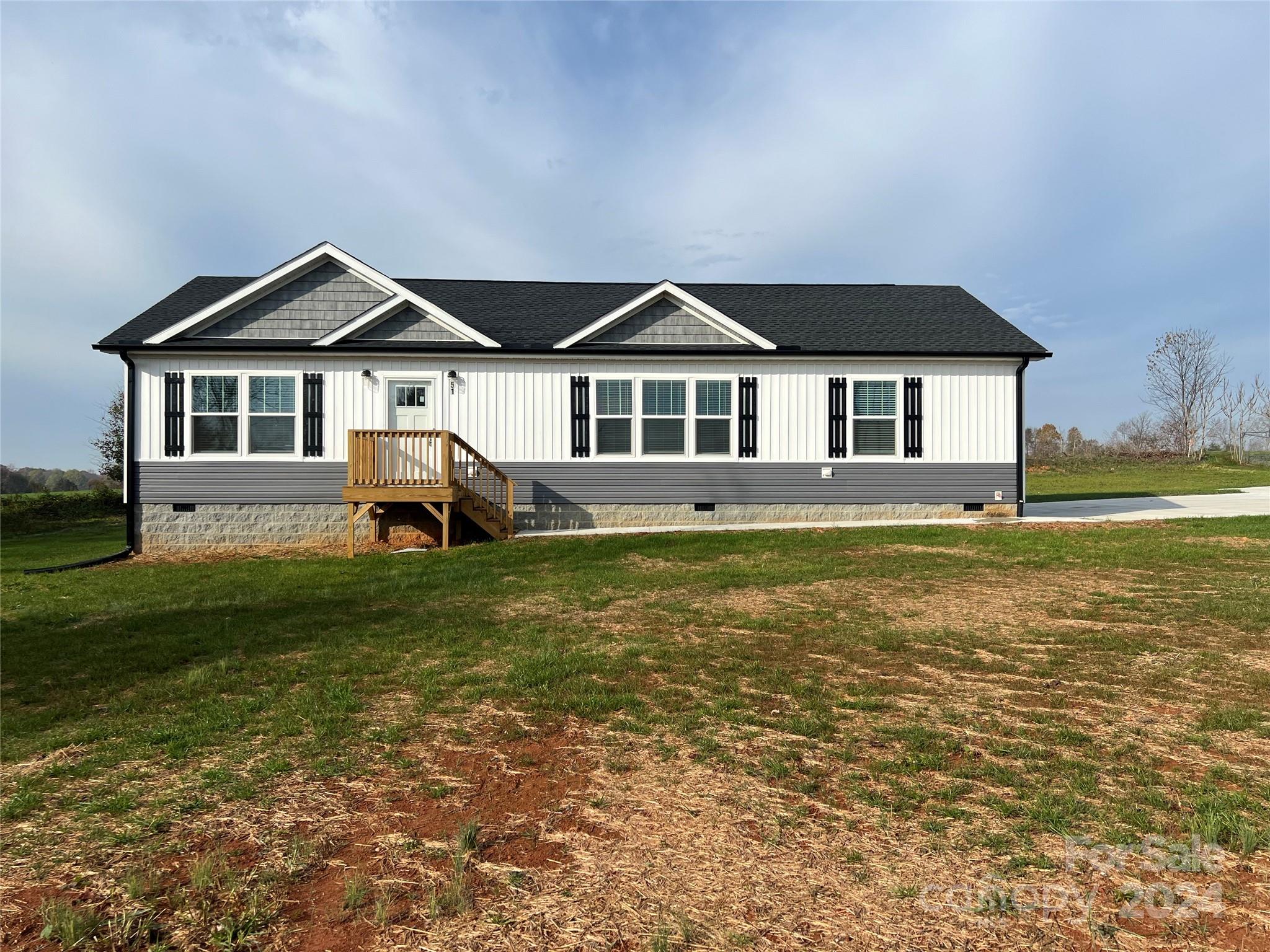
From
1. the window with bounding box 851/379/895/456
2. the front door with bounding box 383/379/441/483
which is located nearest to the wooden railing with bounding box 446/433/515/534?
the front door with bounding box 383/379/441/483

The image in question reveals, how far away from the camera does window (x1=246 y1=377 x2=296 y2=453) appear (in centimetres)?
1427

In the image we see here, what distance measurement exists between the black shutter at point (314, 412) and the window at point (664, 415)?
6.85 metres

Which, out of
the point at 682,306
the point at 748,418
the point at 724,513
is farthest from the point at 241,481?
the point at 748,418

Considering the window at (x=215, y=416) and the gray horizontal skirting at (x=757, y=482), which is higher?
the window at (x=215, y=416)

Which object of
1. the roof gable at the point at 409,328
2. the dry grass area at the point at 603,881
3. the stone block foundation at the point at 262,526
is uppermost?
the roof gable at the point at 409,328

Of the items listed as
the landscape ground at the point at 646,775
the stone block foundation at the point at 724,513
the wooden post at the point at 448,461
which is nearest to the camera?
the landscape ground at the point at 646,775

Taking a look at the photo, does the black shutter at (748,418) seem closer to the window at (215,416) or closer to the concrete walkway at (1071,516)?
the concrete walkway at (1071,516)

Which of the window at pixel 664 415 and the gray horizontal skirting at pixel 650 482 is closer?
the gray horizontal skirting at pixel 650 482

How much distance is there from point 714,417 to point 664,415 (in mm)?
1096

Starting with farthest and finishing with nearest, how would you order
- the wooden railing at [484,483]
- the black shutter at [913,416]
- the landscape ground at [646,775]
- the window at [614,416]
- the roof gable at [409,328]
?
the black shutter at [913,416] < the window at [614,416] < the roof gable at [409,328] < the wooden railing at [484,483] < the landscape ground at [646,775]

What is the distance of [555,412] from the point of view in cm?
1475

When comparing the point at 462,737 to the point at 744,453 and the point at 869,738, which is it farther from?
the point at 744,453

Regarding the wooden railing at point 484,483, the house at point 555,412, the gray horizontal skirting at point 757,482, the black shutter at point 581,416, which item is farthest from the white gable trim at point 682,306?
the wooden railing at point 484,483

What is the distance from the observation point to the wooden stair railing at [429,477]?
12.5 meters
